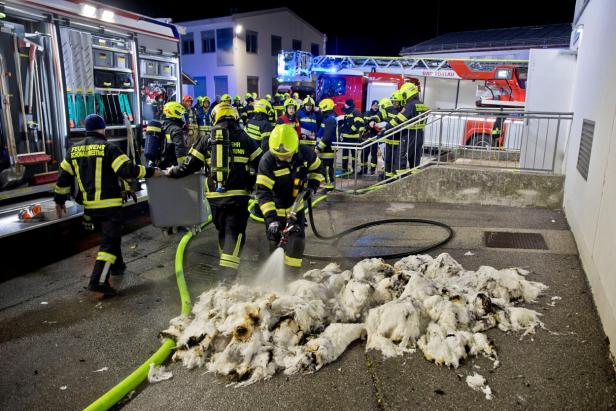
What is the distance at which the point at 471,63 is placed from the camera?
14.3 m

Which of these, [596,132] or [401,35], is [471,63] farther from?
[401,35]

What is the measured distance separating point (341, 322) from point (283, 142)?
178 cm

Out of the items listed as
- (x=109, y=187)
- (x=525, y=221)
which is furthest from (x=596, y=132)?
(x=109, y=187)

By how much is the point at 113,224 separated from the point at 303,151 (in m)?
2.13

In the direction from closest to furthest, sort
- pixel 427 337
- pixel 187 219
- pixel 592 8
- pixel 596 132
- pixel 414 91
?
pixel 427 337 < pixel 596 132 < pixel 187 219 < pixel 592 8 < pixel 414 91

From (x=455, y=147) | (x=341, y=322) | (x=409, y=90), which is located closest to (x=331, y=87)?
(x=409, y=90)

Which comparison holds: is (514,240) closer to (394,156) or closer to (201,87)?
(394,156)

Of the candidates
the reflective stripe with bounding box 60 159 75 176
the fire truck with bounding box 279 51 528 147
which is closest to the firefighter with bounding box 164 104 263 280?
the reflective stripe with bounding box 60 159 75 176

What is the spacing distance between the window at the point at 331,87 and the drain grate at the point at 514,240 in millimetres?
13106

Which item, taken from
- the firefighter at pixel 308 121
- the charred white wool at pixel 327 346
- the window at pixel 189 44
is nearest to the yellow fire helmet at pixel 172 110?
the firefighter at pixel 308 121

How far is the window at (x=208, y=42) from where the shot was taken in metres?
29.6

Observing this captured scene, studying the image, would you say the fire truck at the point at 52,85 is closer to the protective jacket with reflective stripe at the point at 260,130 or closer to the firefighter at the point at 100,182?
the firefighter at the point at 100,182

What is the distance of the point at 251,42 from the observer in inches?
1185

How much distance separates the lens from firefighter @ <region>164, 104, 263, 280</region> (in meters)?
4.59
